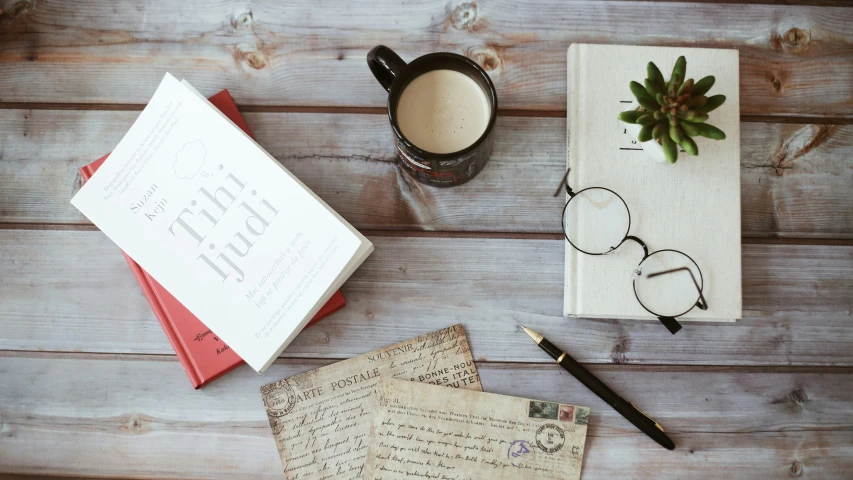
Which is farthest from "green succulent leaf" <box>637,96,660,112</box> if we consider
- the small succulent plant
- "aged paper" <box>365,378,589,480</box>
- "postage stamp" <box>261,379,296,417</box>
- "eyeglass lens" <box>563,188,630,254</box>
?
"postage stamp" <box>261,379,296,417</box>

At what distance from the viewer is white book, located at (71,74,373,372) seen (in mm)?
679

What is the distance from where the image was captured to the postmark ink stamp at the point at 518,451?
72 centimetres

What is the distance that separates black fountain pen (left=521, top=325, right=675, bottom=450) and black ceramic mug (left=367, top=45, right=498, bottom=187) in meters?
0.28

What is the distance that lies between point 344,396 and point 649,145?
Result: 0.51 meters

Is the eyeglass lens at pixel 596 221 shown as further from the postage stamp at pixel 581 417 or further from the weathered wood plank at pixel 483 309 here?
the postage stamp at pixel 581 417

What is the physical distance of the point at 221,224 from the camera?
70 centimetres

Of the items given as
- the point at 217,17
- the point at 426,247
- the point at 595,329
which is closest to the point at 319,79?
the point at 217,17

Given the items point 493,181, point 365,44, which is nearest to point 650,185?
point 493,181

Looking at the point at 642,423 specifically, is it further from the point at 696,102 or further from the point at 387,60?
the point at 387,60

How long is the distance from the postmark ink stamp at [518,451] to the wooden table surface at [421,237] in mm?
65

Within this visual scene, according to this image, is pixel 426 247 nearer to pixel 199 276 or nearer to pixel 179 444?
pixel 199 276

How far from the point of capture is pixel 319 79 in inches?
30.8

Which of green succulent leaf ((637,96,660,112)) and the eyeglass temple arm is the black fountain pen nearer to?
the eyeglass temple arm

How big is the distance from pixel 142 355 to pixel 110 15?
19.2 inches
